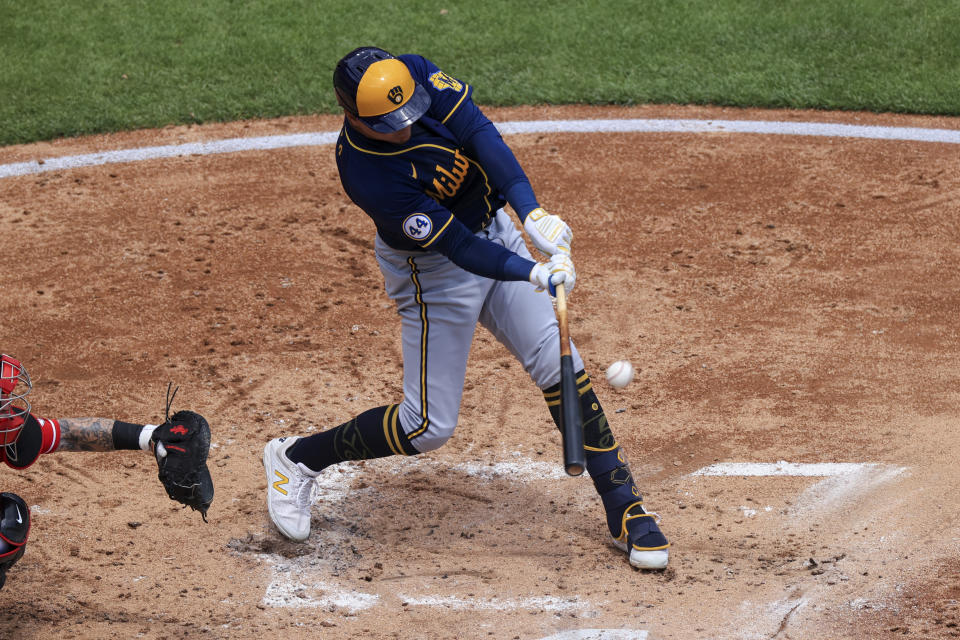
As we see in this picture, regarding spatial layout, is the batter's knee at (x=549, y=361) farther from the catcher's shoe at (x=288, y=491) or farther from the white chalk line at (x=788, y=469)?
the catcher's shoe at (x=288, y=491)

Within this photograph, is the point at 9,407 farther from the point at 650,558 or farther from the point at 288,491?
the point at 650,558

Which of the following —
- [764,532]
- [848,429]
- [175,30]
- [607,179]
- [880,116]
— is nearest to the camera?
[764,532]

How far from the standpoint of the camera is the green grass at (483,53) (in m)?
8.34

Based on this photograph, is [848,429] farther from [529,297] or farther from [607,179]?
[607,179]

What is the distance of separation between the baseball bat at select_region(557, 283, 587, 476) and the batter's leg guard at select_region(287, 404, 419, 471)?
71 centimetres

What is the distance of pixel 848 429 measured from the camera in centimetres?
473

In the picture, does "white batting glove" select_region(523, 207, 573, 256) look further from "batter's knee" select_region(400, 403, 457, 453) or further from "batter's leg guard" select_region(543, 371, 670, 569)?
"batter's knee" select_region(400, 403, 457, 453)

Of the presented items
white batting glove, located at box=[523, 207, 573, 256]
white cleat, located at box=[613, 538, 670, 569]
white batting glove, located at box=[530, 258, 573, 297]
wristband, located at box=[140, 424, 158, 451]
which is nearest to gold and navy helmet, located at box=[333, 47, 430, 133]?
white batting glove, located at box=[523, 207, 573, 256]

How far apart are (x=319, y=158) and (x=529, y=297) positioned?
155 inches

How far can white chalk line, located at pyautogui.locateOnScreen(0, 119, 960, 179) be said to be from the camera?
7.62 meters

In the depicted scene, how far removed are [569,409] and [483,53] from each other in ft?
19.3

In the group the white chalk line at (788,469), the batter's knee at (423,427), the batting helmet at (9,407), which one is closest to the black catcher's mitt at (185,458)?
the batting helmet at (9,407)

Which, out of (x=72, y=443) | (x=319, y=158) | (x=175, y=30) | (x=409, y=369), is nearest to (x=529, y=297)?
(x=409, y=369)

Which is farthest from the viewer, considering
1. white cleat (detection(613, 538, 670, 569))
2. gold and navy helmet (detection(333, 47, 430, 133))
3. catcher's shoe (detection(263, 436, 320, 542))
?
catcher's shoe (detection(263, 436, 320, 542))
